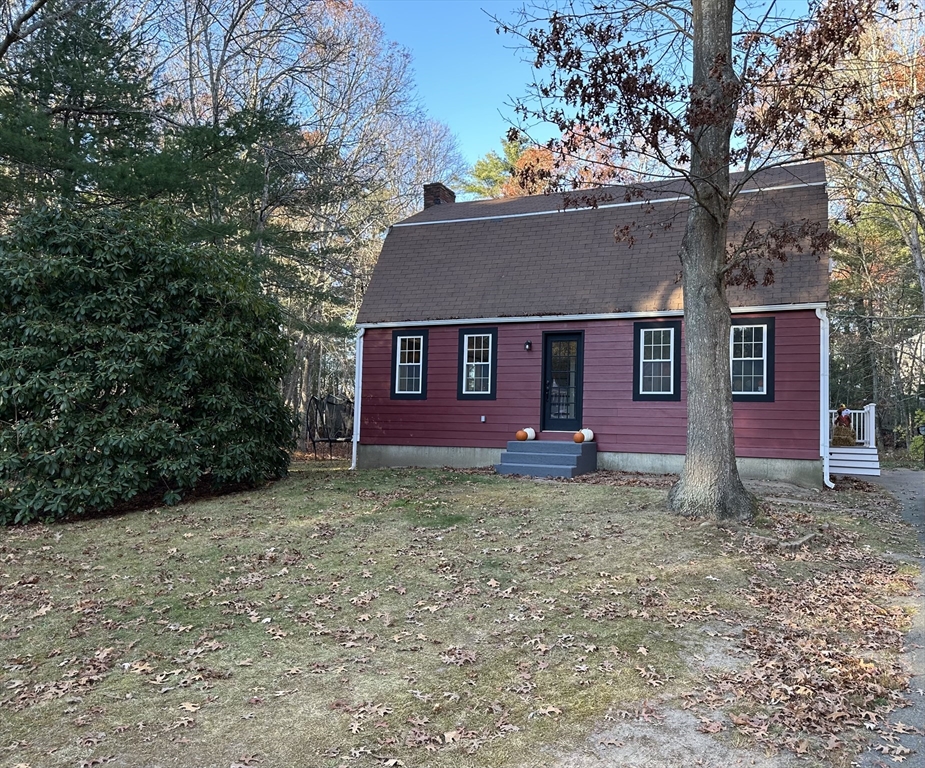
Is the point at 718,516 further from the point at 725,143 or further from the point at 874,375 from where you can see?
the point at 874,375

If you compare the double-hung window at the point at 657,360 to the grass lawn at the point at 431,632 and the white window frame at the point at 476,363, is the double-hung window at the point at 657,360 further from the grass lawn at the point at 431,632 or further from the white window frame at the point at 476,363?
the grass lawn at the point at 431,632

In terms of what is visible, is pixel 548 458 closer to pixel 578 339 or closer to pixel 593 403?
pixel 593 403

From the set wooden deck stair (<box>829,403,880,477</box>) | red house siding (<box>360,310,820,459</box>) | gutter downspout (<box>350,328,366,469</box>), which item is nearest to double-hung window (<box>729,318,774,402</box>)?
red house siding (<box>360,310,820,459</box>)

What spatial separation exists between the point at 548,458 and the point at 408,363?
13.0ft

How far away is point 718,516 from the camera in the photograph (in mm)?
7988

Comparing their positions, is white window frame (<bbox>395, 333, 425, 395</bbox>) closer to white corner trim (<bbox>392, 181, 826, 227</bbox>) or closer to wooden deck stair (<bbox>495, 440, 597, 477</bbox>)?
wooden deck stair (<bbox>495, 440, 597, 477</bbox>)

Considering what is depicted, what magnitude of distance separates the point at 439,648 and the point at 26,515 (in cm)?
670

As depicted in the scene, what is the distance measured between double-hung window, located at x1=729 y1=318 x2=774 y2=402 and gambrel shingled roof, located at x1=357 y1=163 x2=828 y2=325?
46cm

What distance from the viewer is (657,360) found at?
13.1m

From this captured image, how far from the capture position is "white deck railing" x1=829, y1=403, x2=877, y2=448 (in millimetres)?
13711

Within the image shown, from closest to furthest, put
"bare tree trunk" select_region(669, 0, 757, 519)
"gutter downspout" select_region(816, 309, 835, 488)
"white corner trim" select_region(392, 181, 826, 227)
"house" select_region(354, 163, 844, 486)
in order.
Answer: "bare tree trunk" select_region(669, 0, 757, 519) < "gutter downspout" select_region(816, 309, 835, 488) < "house" select_region(354, 163, 844, 486) < "white corner trim" select_region(392, 181, 826, 227)

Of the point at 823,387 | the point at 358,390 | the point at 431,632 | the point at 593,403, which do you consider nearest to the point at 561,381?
the point at 593,403

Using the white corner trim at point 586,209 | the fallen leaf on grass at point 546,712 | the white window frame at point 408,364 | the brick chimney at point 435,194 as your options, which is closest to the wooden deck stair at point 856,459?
the white corner trim at point 586,209

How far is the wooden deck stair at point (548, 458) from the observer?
40.7 feet
